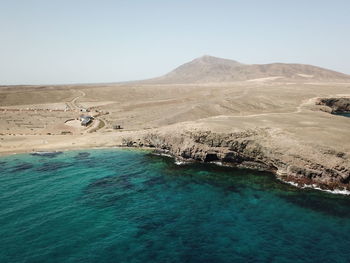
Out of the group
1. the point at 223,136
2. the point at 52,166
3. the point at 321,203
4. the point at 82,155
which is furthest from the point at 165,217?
the point at 82,155

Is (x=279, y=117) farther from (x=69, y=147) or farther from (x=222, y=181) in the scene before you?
(x=69, y=147)

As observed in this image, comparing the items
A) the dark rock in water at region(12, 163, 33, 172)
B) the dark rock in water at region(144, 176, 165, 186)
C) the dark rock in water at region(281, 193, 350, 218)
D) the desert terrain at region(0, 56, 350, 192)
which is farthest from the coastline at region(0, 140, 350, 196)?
the dark rock in water at region(12, 163, 33, 172)

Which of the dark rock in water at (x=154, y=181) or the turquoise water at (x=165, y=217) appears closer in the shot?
the turquoise water at (x=165, y=217)

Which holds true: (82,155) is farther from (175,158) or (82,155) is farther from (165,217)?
(165,217)

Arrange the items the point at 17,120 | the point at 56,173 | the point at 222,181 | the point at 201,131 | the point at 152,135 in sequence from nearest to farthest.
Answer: the point at 222,181 → the point at 56,173 → the point at 201,131 → the point at 152,135 → the point at 17,120

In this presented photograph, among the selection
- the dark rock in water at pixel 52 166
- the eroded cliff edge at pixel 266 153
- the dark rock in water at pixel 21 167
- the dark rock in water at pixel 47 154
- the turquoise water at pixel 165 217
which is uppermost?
the eroded cliff edge at pixel 266 153

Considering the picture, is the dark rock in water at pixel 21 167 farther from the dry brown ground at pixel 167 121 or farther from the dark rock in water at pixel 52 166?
the dry brown ground at pixel 167 121

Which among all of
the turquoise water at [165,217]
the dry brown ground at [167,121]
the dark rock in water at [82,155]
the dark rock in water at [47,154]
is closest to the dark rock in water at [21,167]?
the turquoise water at [165,217]

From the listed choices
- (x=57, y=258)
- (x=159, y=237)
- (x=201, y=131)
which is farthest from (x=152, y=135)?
(x=57, y=258)
